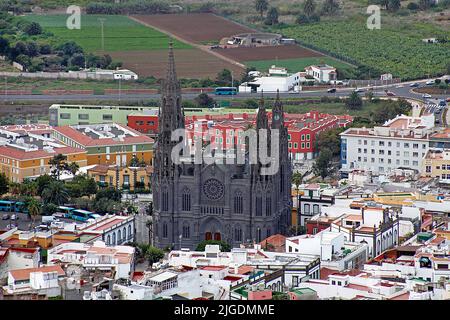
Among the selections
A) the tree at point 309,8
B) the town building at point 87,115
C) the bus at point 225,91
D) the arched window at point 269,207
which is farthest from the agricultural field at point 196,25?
the arched window at point 269,207

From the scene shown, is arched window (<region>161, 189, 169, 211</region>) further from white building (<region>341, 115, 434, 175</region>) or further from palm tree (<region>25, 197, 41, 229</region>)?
white building (<region>341, 115, 434, 175</region>)

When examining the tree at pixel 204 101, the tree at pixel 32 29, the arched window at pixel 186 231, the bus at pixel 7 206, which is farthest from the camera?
the tree at pixel 32 29

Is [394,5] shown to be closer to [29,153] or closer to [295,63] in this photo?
[295,63]

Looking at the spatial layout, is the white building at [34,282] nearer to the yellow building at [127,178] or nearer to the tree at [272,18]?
the yellow building at [127,178]

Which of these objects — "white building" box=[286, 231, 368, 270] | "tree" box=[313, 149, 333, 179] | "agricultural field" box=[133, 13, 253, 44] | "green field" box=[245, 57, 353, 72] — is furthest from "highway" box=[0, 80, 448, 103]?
"white building" box=[286, 231, 368, 270]

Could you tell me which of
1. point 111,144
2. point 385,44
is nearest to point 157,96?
point 111,144

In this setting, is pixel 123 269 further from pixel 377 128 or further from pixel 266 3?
pixel 266 3
